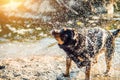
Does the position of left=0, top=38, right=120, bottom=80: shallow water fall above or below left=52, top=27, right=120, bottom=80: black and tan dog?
below

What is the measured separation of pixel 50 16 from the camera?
42.0ft

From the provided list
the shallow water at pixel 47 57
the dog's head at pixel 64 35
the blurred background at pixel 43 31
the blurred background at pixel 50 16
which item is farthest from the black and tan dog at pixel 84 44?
the blurred background at pixel 50 16

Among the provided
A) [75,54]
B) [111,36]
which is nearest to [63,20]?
[111,36]

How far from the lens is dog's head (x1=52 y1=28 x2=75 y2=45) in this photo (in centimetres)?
489

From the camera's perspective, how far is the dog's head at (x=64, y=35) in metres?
4.89

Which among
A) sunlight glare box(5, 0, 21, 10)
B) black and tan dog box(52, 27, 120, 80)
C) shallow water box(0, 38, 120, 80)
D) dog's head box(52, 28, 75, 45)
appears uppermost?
sunlight glare box(5, 0, 21, 10)

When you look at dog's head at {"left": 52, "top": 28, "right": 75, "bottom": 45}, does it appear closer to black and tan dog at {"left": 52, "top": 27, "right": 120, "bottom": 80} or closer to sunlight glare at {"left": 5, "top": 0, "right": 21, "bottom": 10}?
black and tan dog at {"left": 52, "top": 27, "right": 120, "bottom": 80}

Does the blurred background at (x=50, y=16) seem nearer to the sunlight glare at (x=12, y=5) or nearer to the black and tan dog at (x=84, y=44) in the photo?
the sunlight glare at (x=12, y=5)

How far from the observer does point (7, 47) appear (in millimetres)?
9586

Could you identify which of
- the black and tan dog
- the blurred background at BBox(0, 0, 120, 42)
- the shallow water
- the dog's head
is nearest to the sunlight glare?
the blurred background at BBox(0, 0, 120, 42)

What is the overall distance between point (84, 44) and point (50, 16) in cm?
746

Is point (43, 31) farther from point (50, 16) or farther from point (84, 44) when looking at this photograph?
point (84, 44)

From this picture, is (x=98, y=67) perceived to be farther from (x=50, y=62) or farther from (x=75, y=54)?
(x=75, y=54)

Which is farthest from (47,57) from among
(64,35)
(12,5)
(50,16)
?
(12,5)
